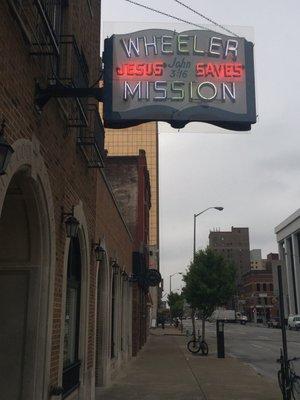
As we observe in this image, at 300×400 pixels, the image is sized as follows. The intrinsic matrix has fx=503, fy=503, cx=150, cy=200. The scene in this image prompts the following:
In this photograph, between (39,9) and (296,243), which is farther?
(296,243)

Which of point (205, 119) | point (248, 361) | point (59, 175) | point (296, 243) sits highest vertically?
point (296, 243)

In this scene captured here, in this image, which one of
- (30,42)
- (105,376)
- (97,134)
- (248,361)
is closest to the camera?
(30,42)

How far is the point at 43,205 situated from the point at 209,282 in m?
24.1

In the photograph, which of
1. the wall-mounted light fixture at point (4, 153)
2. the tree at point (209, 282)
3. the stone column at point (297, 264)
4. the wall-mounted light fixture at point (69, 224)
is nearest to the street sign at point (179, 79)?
the wall-mounted light fixture at point (69, 224)

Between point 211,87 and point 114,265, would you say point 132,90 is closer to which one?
point 211,87

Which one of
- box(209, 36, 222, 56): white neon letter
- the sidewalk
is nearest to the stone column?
the sidewalk

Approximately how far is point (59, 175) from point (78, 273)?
2.72 metres

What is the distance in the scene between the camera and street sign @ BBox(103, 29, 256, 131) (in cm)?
702

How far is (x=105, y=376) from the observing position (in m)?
13.0

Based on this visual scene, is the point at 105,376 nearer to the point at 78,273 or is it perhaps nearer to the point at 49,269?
the point at 78,273

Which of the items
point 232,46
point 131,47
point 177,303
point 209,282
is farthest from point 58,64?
point 177,303

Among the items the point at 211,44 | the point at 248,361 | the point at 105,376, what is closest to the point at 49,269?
the point at 211,44

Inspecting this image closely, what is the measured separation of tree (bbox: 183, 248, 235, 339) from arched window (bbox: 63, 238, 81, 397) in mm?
20506

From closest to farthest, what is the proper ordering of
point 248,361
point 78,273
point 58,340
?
point 58,340, point 78,273, point 248,361
